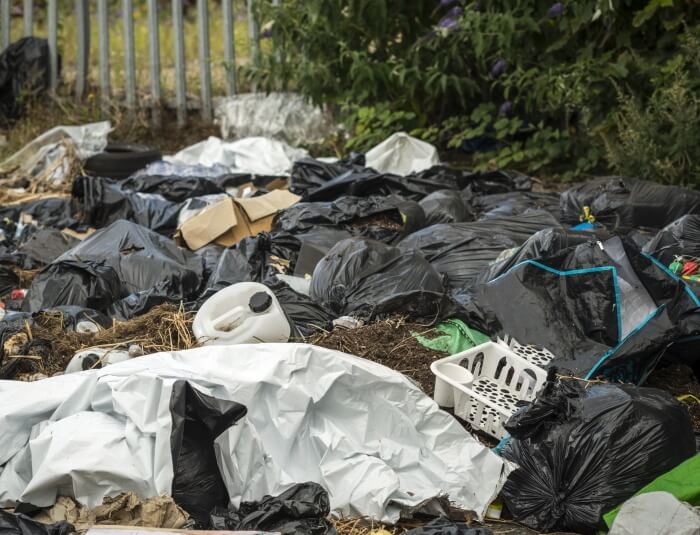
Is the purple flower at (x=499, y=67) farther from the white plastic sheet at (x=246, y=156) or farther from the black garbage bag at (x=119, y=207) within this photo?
the black garbage bag at (x=119, y=207)

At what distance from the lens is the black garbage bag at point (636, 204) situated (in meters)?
5.06

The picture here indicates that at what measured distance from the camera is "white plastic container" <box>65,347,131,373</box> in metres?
3.42

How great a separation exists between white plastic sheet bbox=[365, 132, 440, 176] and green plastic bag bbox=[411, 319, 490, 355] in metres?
3.09

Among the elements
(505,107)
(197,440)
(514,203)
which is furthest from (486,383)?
(505,107)

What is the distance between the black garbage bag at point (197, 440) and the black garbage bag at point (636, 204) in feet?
9.86

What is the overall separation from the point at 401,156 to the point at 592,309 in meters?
3.56

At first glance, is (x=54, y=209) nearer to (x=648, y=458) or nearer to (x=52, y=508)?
(x=52, y=508)

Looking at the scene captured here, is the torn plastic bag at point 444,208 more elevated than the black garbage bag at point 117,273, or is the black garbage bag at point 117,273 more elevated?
the torn plastic bag at point 444,208

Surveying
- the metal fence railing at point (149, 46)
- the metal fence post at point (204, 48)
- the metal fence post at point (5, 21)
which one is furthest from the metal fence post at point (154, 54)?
the metal fence post at point (5, 21)

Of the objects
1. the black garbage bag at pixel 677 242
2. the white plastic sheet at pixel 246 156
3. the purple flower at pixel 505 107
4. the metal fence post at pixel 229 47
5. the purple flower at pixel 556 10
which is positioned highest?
the purple flower at pixel 556 10

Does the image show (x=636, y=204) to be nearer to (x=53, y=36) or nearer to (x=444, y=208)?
(x=444, y=208)

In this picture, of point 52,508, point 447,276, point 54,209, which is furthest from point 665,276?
point 54,209

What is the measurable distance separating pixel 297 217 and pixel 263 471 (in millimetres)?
2573

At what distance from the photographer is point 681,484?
102 inches
